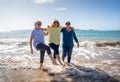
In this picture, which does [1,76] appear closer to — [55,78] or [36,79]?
[36,79]

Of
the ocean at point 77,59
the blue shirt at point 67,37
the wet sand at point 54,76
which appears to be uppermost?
the blue shirt at point 67,37

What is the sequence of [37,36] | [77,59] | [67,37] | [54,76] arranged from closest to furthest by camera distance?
[54,76] < [37,36] < [67,37] < [77,59]

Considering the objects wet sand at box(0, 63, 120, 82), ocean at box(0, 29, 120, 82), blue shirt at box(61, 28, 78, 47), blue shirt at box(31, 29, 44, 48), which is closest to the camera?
wet sand at box(0, 63, 120, 82)

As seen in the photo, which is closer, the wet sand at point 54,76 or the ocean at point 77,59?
the wet sand at point 54,76

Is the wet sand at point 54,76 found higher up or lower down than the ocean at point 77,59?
higher up

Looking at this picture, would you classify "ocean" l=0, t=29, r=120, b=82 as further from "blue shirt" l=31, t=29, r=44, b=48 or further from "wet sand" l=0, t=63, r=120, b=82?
"blue shirt" l=31, t=29, r=44, b=48

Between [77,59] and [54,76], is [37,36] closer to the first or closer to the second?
[54,76]

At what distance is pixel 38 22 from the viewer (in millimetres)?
9344

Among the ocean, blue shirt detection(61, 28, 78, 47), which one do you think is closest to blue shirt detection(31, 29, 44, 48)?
blue shirt detection(61, 28, 78, 47)

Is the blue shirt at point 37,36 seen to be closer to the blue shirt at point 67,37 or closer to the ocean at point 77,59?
the blue shirt at point 67,37

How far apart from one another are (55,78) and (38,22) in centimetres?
282

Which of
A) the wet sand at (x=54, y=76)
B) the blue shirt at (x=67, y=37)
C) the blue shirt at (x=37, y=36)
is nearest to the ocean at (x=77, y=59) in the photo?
the wet sand at (x=54, y=76)

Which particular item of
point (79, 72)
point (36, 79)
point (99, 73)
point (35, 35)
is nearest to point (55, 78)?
point (36, 79)

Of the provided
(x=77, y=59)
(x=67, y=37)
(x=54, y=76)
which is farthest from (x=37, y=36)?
(x=77, y=59)
